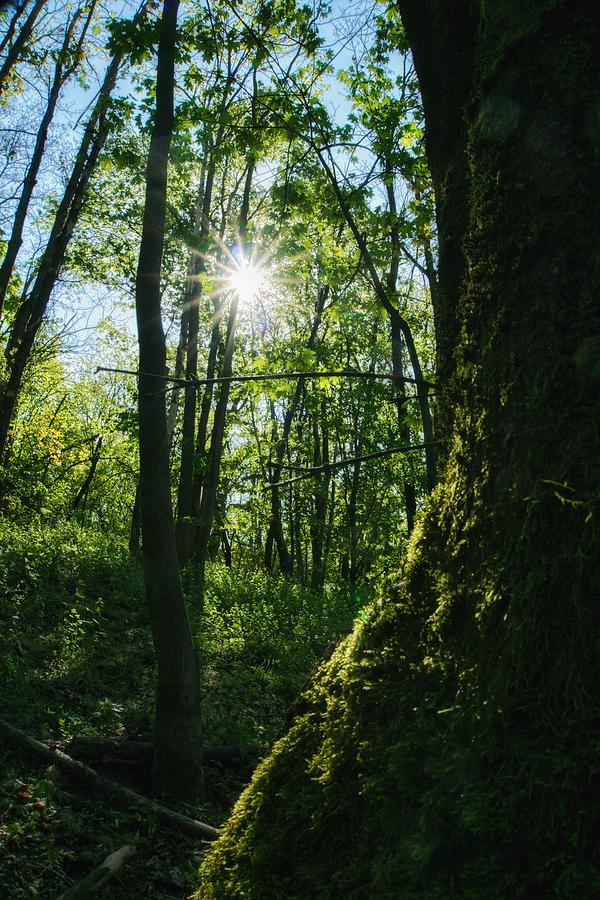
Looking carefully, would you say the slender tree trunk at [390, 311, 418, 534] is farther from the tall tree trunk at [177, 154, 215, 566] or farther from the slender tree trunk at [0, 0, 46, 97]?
the slender tree trunk at [0, 0, 46, 97]

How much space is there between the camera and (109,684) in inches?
326

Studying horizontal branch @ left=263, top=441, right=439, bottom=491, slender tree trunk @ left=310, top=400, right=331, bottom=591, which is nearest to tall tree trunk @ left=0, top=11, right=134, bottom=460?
slender tree trunk @ left=310, top=400, right=331, bottom=591

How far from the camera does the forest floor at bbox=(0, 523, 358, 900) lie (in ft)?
14.5

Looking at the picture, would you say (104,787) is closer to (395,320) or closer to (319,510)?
(395,320)

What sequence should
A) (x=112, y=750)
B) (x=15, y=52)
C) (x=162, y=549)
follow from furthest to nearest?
(x=15, y=52) < (x=112, y=750) < (x=162, y=549)

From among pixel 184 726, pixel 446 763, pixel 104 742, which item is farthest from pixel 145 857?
pixel 446 763

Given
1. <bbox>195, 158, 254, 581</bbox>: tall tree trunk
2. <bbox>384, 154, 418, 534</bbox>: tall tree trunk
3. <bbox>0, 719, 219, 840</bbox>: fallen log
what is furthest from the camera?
<bbox>195, 158, 254, 581</bbox>: tall tree trunk

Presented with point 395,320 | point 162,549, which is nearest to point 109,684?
point 162,549

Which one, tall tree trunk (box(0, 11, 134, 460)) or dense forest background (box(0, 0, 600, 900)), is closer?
dense forest background (box(0, 0, 600, 900))

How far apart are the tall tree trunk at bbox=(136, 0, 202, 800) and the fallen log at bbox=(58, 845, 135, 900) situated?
1.49 m

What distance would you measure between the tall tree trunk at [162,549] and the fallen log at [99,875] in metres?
1.49

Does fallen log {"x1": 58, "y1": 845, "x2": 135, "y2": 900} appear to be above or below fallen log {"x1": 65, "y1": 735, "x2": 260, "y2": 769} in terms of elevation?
below

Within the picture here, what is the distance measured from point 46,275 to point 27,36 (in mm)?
5818

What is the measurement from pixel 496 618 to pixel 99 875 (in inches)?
153
